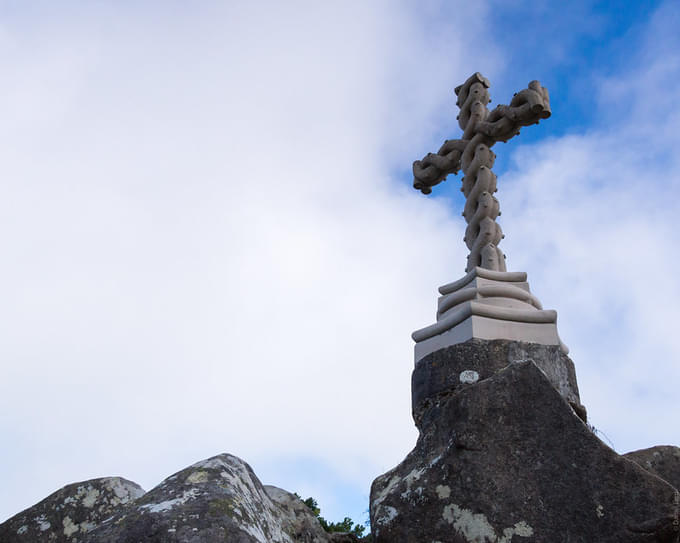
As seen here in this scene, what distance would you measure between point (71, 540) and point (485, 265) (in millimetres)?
2727

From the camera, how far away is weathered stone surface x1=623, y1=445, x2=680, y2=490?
3088 millimetres

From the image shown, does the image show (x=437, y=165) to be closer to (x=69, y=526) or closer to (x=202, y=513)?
(x=69, y=526)

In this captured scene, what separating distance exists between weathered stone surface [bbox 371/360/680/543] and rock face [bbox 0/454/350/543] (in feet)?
1.40

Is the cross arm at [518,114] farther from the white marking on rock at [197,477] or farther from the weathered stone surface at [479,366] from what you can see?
the white marking on rock at [197,477]

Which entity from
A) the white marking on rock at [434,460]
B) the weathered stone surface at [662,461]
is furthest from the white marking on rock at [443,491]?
the weathered stone surface at [662,461]

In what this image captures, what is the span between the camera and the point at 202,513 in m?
2.14

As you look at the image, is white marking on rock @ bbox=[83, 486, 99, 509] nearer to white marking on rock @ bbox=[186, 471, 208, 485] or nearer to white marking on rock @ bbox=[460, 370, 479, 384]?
white marking on rock @ bbox=[186, 471, 208, 485]

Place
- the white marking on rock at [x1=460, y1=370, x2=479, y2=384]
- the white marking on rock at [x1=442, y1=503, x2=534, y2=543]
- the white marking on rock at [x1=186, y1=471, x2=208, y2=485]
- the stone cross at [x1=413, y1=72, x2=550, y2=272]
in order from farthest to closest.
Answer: the stone cross at [x1=413, y1=72, x2=550, y2=272], the white marking on rock at [x1=460, y1=370, x2=479, y2=384], the white marking on rock at [x1=186, y1=471, x2=208, y2=485], the white marking on rock at [x1=442, y1=503, x2=534, y2=543]

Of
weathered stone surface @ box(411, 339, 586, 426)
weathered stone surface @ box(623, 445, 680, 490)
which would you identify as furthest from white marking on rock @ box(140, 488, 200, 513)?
weathered stone surface @ box(623, 445, 680, 490)

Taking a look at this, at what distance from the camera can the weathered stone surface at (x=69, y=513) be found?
9.90ft

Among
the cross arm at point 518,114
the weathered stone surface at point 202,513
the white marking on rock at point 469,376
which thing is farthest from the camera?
the cross arm at point 518,114

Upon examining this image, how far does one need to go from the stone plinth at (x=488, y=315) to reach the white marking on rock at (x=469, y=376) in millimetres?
252

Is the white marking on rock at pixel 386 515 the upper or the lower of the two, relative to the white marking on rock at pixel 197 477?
lower

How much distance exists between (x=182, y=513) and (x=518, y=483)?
1.05m
